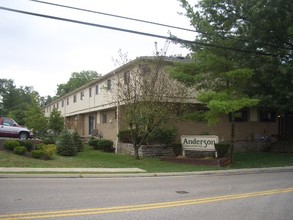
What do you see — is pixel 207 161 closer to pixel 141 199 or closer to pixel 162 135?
pixel 162 135

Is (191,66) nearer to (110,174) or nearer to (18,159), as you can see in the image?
(110,174)

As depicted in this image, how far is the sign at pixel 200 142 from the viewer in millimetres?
22078

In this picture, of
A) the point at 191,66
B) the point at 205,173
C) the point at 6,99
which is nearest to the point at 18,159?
the point at 205,173

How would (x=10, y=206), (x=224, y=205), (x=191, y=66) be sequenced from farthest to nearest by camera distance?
(x=191, y=66) → (x=224, y=205) → (x=10, y=206)

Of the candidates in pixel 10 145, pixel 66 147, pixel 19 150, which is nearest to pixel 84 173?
pixel 19 150

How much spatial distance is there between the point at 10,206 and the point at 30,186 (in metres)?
3.29

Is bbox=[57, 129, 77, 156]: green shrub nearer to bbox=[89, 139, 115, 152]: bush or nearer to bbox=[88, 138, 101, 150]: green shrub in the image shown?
bbox=[89, 139, 115, 152]: bush

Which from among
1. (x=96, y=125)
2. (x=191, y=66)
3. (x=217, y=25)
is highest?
(x=217, y=25)

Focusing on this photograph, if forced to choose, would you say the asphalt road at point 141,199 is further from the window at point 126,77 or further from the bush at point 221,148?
the window at point 126,77

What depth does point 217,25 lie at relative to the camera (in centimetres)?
2312

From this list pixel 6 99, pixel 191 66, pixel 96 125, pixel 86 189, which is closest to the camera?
pixel 86 189

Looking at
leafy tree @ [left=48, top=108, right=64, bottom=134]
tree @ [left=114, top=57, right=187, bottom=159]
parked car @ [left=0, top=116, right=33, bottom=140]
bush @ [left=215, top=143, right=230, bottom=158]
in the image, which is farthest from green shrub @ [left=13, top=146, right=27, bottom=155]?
leafy tree @ [left=48, top=108, right=64, bottom=134]

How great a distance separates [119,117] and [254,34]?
10637mm

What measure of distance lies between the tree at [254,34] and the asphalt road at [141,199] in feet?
31.7
